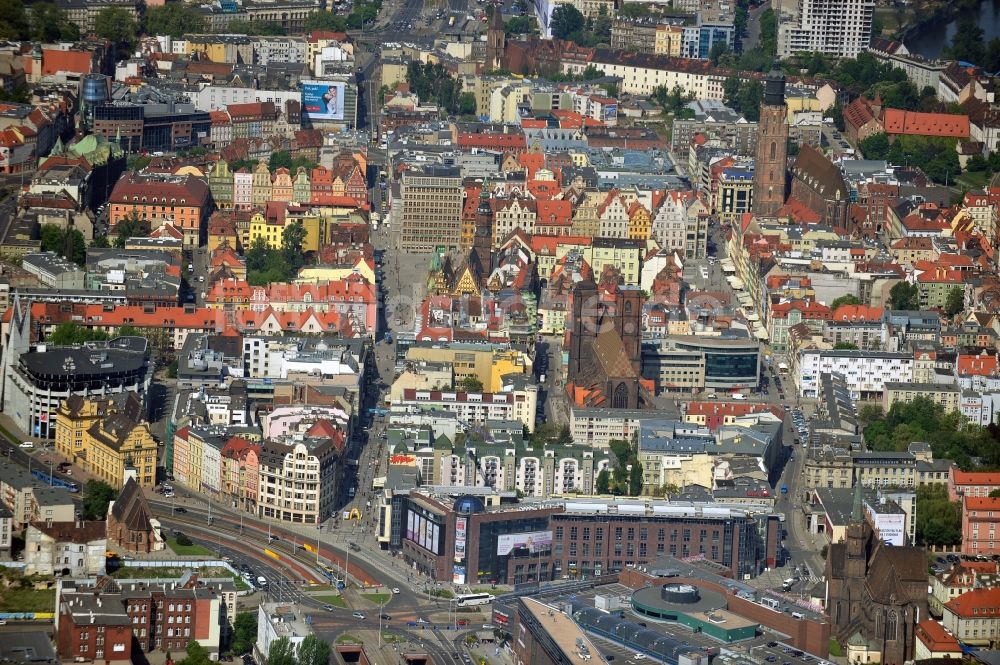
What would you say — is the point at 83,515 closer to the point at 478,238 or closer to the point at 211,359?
the point at 211,359

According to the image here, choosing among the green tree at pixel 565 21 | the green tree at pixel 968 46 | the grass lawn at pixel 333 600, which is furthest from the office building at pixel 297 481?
the green tree at pixel 968 46

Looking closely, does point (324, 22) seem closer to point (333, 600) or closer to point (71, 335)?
point (71, 335)

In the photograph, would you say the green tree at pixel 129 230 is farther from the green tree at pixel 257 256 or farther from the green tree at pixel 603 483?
the green tree at pixel 603 483

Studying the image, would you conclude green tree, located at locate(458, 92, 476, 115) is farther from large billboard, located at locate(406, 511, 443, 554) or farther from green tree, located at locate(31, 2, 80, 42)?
large billboard, located at locate(406, 511, 443, 554)

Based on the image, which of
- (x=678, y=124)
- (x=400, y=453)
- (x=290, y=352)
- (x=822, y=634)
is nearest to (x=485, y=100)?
(x=678, y=124)

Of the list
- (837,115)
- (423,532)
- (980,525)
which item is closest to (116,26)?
(837,115)
